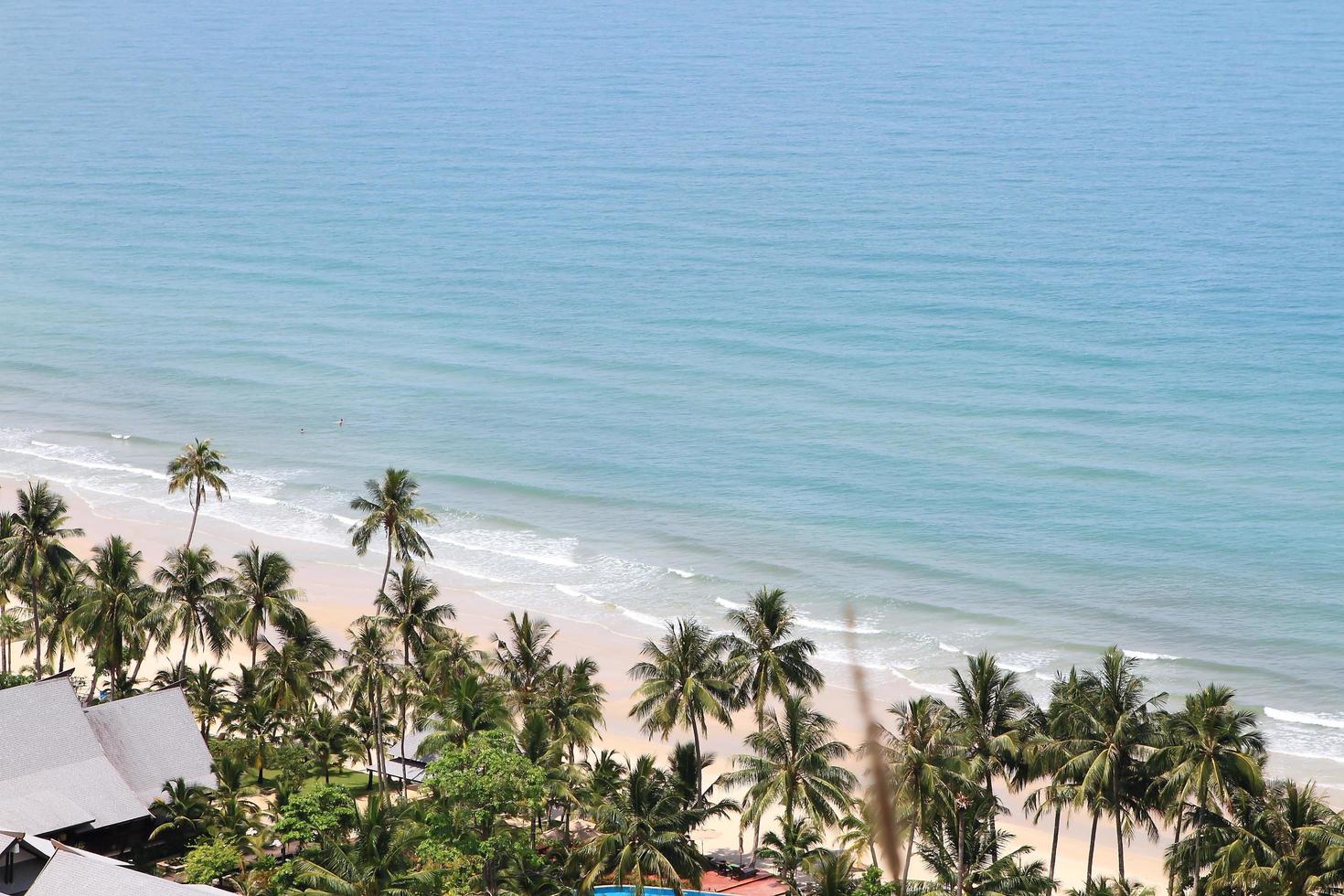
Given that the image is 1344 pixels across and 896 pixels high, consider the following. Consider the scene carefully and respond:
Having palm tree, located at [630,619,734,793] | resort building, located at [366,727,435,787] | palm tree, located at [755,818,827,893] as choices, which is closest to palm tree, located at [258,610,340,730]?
resort building, located at [366,727,435,787]

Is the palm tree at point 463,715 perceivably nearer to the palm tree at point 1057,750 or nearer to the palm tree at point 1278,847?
the palm tree at point 1057,750

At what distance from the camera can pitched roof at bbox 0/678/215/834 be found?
3947cm

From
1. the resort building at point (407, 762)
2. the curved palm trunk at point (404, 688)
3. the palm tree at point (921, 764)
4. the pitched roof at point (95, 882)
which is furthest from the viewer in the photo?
the resort building at point (407, 762)

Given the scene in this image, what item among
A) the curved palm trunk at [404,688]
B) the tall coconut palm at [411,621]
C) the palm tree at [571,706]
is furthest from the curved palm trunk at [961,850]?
the tall coconut palm at [411,621]

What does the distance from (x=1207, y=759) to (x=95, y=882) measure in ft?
85.7

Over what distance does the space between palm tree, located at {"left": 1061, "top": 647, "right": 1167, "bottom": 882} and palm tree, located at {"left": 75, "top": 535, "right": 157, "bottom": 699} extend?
89.2 ft

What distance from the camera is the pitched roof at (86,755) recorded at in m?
39.5

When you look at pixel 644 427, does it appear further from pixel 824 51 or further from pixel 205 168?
pixel 824 51

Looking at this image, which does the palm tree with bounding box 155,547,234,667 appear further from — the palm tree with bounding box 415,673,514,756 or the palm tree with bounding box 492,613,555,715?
the palm tree with bounding box 492,613,555,715

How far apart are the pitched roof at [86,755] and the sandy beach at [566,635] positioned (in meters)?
14.5

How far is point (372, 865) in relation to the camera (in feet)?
110

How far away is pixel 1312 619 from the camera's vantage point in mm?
62812

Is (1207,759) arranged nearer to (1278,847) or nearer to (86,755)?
(1278,847)

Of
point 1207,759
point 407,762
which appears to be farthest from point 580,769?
point 1207,759
